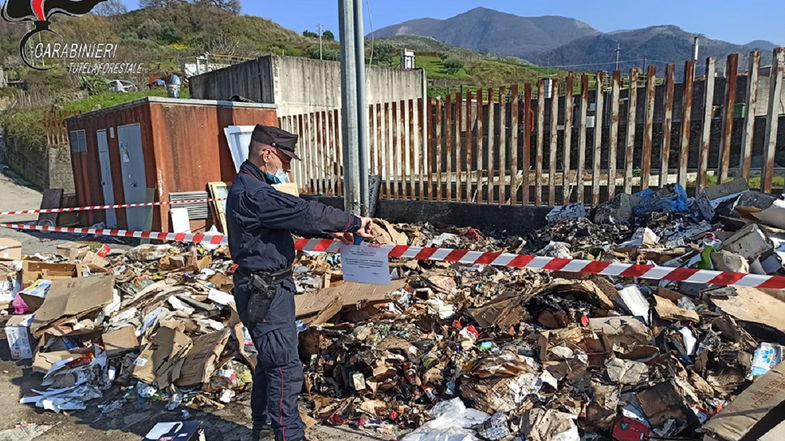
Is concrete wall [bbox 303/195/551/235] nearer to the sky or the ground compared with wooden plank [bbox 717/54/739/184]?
nearer to the ground

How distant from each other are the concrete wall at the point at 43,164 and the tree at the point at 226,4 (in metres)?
41.3

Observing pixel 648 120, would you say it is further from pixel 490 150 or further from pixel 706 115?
pixel 490 150

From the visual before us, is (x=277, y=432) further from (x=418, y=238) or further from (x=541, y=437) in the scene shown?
(x=418, y=238)

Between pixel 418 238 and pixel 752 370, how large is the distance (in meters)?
4.87

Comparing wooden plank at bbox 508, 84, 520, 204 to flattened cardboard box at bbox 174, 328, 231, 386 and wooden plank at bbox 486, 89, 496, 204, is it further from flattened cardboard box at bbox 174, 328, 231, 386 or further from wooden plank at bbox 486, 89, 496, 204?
flattened cardboard box at bbox 174, 328, 231, 386

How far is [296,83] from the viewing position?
12188 mm

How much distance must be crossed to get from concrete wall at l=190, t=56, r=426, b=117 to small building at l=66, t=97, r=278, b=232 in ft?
3.44

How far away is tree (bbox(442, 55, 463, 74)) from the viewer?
132 feet

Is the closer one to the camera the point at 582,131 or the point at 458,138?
the point at 582,131

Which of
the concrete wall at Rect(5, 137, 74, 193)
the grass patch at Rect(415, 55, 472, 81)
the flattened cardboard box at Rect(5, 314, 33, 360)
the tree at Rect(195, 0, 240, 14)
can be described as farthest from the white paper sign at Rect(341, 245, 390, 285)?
the tree at Rect(195, 0, 240, 14)

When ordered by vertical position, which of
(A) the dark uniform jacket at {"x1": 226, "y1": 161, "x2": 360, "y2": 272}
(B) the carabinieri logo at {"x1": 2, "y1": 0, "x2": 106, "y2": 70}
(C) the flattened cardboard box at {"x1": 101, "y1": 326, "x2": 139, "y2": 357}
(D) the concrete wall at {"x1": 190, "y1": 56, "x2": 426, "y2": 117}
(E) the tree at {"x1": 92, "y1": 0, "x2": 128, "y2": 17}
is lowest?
(C) the flattened cardboard box at {"x1": 101, "y1": 326, "x2": 139, "y2": 357}

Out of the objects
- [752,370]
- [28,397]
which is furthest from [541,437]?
[28,397]

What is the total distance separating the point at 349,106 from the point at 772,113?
5.50 m

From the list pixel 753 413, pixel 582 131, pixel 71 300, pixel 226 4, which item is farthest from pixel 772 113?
pixel 226 4
